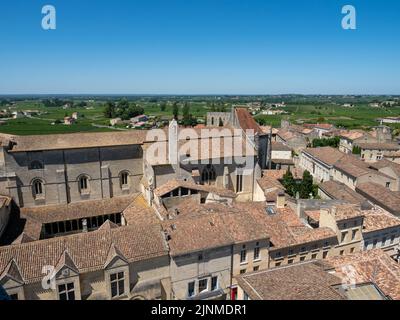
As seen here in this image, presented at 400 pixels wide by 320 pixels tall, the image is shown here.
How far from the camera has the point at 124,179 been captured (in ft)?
129

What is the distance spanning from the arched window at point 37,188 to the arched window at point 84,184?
4.15 m

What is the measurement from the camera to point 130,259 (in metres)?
21.9

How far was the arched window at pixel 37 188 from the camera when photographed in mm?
34969

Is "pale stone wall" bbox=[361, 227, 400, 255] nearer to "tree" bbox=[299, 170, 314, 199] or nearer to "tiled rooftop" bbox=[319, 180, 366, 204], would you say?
"tiled rooftop" bbox=[319, 180, 366, 204]

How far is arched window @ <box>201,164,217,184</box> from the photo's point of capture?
39.2 meters

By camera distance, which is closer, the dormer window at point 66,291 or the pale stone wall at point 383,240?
the dormer window at point 66,291

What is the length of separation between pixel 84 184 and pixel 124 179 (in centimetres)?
479

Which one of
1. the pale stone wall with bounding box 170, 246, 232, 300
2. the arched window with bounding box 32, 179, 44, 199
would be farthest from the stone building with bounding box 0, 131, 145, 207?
the pale stone wall with bounding box 170, 246, 232, 300

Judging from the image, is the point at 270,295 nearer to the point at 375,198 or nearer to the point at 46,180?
the point at 46,180

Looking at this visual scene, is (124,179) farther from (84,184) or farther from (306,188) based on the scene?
(306,188)

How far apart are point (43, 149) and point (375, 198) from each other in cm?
4290

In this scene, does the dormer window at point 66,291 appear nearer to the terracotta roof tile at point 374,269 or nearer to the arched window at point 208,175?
the terracotta roof tile at point 374,269

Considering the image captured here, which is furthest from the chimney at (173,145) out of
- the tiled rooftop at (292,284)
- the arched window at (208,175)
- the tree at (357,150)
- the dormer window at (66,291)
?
the tree at (357,150)

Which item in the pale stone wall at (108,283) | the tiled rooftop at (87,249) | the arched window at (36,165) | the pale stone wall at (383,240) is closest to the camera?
the pale stone wall at (108,283)
